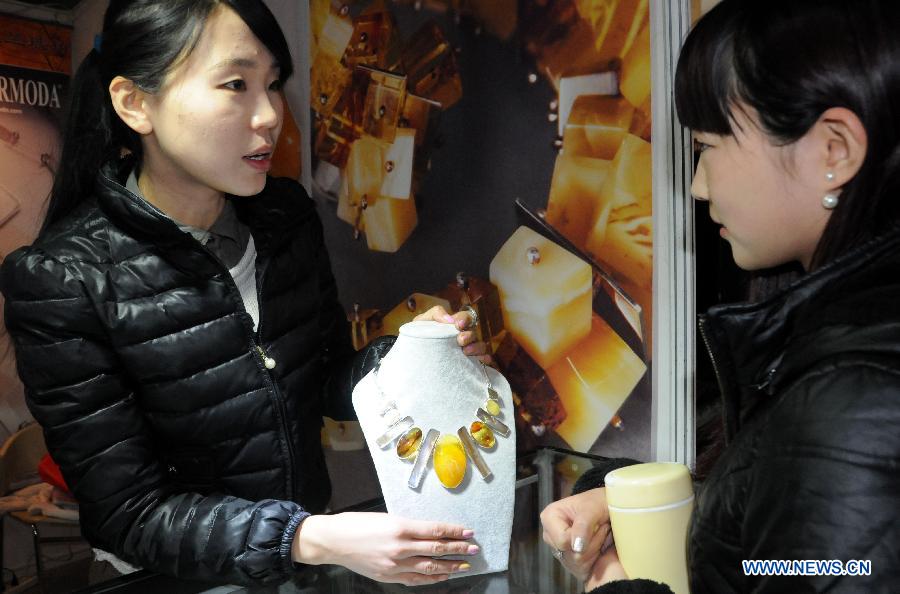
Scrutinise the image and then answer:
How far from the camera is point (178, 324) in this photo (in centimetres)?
111

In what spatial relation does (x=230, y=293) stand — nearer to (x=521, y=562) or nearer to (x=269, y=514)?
(x=269, y=514)

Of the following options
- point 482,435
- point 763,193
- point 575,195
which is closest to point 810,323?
point 763,193

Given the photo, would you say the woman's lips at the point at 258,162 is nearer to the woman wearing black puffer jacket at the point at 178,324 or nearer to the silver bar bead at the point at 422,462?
the woman wearing black puffer jacket at the point at 178,324

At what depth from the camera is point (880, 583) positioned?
0.58m

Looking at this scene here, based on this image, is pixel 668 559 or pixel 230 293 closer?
pixel 668 559

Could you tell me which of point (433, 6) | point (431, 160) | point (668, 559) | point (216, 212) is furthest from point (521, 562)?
point (433, 6)

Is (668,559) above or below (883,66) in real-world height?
below

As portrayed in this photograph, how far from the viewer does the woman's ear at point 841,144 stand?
0.69m

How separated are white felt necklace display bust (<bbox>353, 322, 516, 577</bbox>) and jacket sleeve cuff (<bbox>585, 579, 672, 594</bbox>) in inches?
9.8

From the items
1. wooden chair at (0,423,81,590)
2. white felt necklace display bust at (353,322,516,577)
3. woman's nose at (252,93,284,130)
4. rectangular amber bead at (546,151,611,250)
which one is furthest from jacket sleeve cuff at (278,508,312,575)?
wooden chair at (0,423,81,590)

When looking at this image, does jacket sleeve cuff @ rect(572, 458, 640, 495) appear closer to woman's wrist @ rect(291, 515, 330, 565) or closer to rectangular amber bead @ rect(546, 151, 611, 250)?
woman's wrist @ rect(291, 515, 330, 565)

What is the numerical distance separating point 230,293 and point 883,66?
853 mm

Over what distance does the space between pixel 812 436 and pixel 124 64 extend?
98 centimetres

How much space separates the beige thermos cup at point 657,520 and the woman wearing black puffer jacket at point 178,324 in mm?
205
